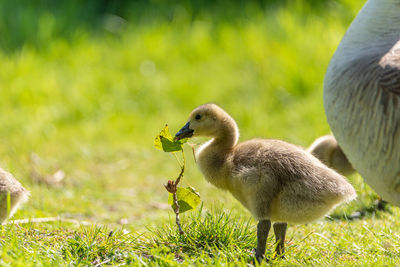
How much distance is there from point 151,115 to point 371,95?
721 centimetres

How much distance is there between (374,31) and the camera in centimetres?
379

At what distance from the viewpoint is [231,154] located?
4281 millimetres

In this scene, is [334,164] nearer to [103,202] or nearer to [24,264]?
[103,202]

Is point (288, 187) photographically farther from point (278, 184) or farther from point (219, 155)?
point (219, 155)

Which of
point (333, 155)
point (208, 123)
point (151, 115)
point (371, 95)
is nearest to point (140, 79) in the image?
point (151, 115)

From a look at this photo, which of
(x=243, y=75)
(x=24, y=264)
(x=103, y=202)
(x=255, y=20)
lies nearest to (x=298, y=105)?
(x=243, y=75)

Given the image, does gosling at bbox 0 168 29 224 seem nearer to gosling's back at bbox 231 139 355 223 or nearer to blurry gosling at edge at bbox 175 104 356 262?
blurry gosling at edge at bbox 175 104 356 262

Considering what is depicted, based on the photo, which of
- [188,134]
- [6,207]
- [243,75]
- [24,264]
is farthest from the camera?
[243,75]

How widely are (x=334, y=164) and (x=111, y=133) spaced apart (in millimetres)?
4621

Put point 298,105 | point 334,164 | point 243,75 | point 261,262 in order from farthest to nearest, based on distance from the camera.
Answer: point 243,75
point 298,105
point 334,164
point 261,262

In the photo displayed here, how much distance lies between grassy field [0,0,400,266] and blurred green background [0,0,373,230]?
0.03 metres

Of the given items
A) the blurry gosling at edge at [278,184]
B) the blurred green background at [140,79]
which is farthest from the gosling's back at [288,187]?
the blurred green background at [140,79]

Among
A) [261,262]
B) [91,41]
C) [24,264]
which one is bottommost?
[261,262]

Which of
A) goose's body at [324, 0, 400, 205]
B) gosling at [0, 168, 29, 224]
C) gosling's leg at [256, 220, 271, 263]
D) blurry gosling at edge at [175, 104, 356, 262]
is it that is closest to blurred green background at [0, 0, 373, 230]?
gosling at [0, 168, 29, 224]
